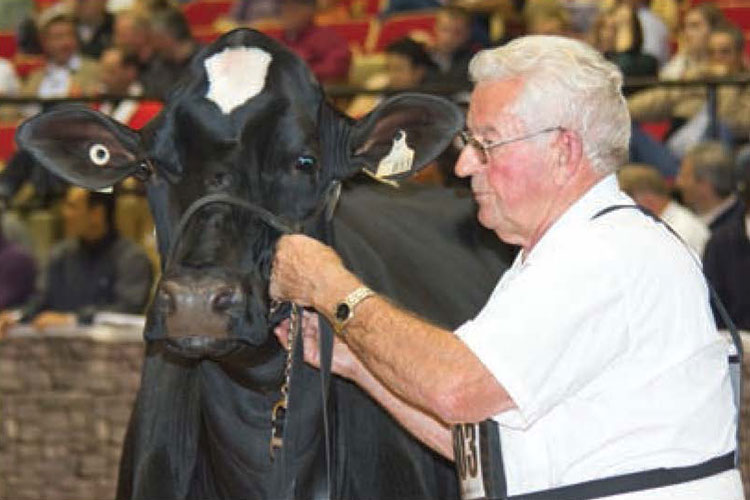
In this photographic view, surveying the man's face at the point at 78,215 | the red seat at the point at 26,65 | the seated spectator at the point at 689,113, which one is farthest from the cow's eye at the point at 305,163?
the red seat at the point at 26,65

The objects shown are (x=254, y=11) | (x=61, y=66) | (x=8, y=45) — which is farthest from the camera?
(x=8, y=45)

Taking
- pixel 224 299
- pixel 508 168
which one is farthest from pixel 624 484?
pixel 224 299

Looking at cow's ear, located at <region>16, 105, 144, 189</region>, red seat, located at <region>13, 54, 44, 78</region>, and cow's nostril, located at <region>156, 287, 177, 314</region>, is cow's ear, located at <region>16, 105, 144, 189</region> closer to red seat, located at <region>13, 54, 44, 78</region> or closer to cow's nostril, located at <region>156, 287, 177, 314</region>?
cow's nostril, located at <region>156, 287, 177, 314</region>

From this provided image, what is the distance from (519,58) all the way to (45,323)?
466 centimetres

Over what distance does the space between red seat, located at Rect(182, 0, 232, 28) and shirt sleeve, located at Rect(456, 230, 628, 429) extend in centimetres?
1267

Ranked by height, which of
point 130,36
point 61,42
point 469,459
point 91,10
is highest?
point 91,10

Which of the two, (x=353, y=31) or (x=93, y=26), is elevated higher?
(x=93, y=26)

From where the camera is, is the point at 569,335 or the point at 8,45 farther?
the point at 8,45

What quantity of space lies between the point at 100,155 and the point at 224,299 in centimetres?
86

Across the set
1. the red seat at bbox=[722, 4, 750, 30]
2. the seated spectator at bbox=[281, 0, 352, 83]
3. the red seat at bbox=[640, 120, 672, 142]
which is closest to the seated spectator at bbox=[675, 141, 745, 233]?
the red seat at bbox=[640, 120, 672, 142]

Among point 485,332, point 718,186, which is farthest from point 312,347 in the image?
point 718,186

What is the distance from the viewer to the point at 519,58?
431 centimetres

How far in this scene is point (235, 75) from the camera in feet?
17.1

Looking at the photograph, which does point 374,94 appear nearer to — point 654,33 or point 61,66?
point 654,33
